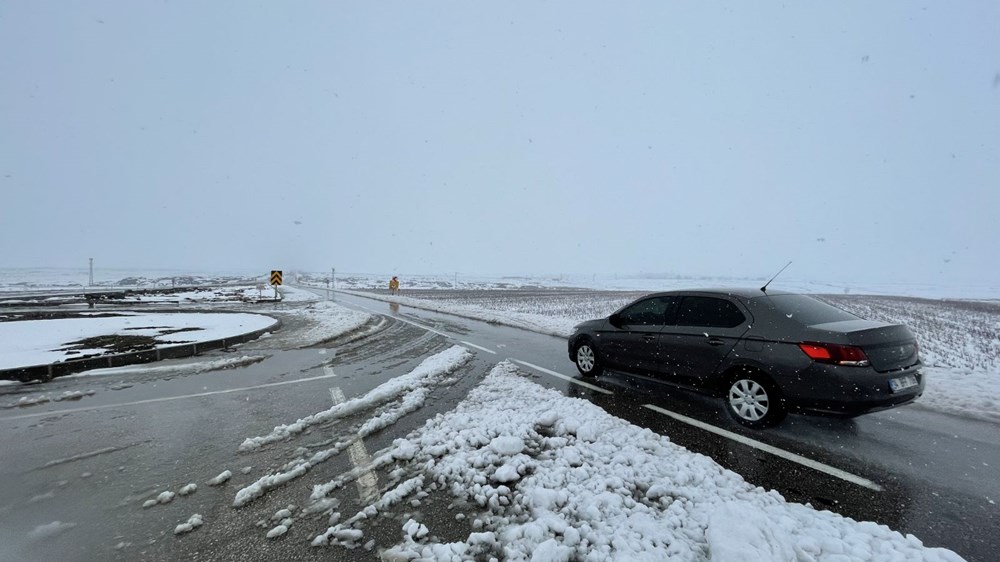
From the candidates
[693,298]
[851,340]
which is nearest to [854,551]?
[851,340]

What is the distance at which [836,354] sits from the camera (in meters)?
4.12

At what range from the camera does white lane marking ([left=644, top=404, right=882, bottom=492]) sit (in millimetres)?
3438

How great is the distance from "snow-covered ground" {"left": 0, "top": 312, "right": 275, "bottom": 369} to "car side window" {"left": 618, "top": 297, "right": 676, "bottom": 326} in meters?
9.72

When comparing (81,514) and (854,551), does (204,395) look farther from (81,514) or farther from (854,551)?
(854,551)

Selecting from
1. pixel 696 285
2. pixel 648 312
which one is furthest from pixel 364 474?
pixel 696 285

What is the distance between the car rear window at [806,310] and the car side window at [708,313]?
1.43 ft

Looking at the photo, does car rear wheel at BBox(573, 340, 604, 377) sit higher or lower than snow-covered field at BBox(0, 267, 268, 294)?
higher

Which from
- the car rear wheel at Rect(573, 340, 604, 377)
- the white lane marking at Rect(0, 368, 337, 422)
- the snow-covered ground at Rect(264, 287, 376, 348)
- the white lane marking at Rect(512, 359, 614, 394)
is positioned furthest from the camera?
the snow-covered ground at Rect(264, 287, 376, 348)

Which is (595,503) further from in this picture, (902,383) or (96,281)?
(96,281)

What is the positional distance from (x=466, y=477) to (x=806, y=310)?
4.64 meters

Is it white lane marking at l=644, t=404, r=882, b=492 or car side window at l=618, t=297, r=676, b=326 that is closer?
white lane marking at l=644, t=404, r=882, b=492

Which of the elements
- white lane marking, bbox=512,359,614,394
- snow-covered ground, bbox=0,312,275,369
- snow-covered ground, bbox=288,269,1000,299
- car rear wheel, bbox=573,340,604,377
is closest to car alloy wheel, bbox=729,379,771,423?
white lane marking, bbox=512,359,614,394

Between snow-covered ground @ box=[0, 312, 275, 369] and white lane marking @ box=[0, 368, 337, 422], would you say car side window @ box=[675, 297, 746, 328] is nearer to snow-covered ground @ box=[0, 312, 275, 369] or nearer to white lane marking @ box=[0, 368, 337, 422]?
white lane marking @ box=[0, 368, 337, 422]

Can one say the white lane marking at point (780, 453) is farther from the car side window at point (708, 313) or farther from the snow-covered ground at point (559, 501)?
the car side window at point (708, 313)
